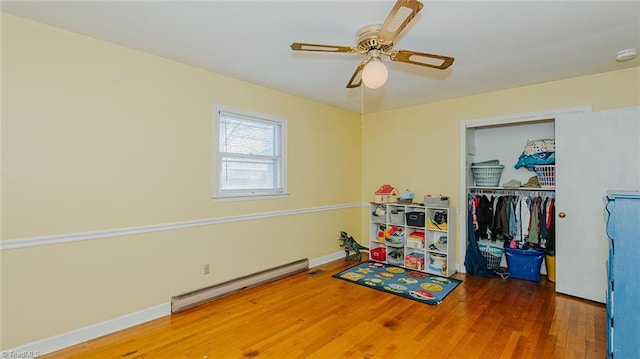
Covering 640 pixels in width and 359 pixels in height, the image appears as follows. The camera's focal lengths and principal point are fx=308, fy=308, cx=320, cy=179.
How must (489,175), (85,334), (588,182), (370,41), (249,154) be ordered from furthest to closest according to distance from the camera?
(489,175) → (249,154) → (588,182) → (85,334) → (370,41)

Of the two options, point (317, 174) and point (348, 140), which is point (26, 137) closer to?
point (317, 174)

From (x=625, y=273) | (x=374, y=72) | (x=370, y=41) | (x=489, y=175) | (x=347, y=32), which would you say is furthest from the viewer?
(x=489, y=175)

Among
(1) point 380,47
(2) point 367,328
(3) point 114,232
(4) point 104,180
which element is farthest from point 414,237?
(4) point 104,180

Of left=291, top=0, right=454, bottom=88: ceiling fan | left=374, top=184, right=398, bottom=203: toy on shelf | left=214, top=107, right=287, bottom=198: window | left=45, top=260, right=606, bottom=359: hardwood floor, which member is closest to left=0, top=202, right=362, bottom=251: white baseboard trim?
left=214, top=107, right=287, bottom=198: window

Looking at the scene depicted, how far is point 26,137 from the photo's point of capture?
2.25m

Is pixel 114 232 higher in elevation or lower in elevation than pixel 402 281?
higher

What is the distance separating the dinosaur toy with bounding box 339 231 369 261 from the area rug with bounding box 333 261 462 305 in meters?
0.35

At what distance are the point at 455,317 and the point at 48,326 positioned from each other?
3.37 metres

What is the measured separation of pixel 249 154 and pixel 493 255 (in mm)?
3565

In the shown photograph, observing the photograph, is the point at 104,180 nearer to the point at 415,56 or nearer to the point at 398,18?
the point at 398,18

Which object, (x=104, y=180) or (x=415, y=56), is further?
(x=104, y=180)

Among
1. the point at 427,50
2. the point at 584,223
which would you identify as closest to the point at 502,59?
the point at 427,50

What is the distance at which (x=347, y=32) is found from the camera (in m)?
2.39

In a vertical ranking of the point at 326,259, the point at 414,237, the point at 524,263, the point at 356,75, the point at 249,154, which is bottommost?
the point at 326,259
